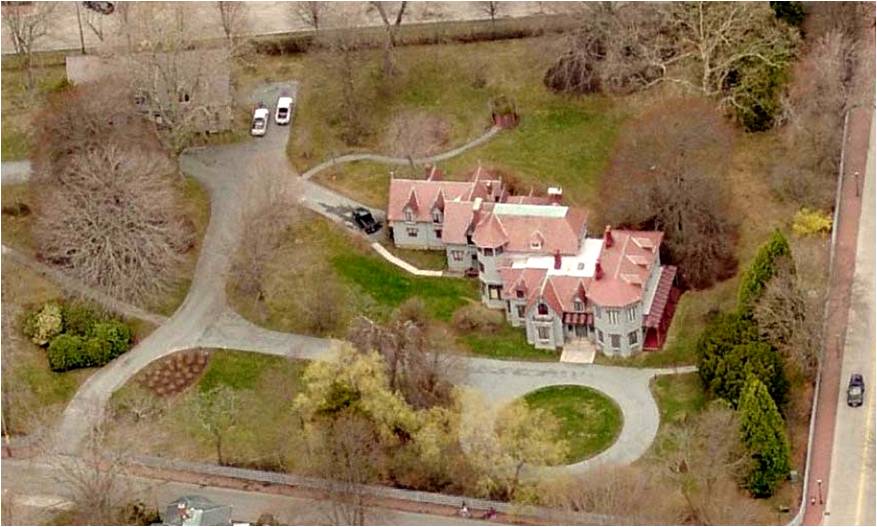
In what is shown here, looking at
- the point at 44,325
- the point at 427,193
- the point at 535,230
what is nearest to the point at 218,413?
the point at 44,325

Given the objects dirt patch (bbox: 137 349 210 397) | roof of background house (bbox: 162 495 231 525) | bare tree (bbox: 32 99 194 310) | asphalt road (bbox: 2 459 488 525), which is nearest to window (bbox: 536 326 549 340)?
asphalt road (bbox: 2 459 488 525)

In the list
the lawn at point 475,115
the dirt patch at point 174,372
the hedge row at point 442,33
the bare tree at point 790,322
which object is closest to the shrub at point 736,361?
the bare tree at point 790,322

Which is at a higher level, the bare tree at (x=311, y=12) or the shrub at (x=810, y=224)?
the bare tree at (x=311, y=12)

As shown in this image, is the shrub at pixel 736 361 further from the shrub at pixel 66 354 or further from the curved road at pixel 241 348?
the shrub at pixel 66 354

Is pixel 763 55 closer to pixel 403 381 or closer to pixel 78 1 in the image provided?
pixel 403 381

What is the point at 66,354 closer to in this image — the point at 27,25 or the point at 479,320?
the point at 479,320

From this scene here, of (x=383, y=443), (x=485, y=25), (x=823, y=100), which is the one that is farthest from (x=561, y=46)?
(x=383, y=443)
